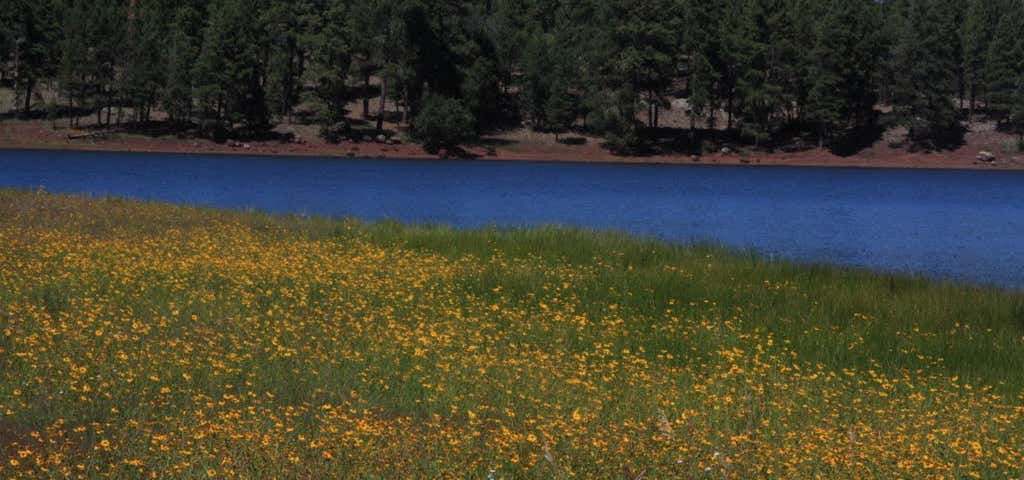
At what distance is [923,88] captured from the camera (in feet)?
391

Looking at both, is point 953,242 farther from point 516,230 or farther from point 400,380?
point 400,380

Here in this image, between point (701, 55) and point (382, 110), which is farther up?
point (701, 55)

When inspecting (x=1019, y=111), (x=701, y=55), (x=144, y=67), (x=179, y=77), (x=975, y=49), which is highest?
(x=975, y=49)

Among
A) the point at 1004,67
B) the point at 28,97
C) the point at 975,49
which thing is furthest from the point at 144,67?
the point at 975,49

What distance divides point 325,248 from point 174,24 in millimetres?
103025

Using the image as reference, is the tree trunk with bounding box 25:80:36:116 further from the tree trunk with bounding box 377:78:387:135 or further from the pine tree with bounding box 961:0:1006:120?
the pine tree with bounding box 961:0:1006:120

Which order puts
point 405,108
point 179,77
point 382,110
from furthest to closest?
point 405,108, point 382,110, point 179,77

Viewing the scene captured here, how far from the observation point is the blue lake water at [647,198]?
4097cm

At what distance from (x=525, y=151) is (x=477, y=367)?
330 ft

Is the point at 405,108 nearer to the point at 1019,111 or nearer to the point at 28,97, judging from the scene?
the point at 28,97

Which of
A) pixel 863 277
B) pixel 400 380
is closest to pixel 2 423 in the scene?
pixel 400 380

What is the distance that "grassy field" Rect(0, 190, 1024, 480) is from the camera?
33.3 feet

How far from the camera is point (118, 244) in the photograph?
22984mm

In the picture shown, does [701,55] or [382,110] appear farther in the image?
Result: [701,55]
